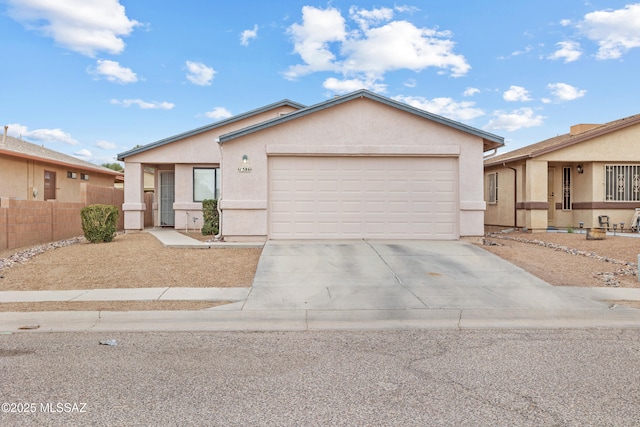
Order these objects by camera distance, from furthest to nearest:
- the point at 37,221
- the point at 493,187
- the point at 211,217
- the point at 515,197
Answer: the point at 493,187, the point at 515,197, the point at 211,217, the point at 37,221

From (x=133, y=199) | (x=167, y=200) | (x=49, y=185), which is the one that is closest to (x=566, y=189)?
(x=167, y=200)

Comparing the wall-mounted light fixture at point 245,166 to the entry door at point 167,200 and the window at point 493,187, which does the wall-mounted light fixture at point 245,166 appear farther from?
the window at point 493,187

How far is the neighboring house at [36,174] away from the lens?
1983 centimetres

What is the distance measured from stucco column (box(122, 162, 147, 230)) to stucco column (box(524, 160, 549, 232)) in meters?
15.1

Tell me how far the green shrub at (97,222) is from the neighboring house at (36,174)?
19.0 feet

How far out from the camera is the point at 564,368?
498 cm

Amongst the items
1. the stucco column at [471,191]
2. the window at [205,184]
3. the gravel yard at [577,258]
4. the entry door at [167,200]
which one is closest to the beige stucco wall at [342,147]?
the stucco column at [471,191]

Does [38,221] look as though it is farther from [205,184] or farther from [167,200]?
[205,184]

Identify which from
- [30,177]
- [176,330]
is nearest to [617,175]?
[176,330]

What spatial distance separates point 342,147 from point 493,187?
11.8 m

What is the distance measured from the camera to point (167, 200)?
20203 mm

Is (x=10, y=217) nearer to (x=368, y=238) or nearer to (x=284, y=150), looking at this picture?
(x=284, y=150)

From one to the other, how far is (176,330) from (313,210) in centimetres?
743

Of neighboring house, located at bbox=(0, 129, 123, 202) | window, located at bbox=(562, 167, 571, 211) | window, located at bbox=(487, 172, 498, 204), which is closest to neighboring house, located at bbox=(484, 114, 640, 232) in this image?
window, located at bbox=(562, 167, 571, 211)
